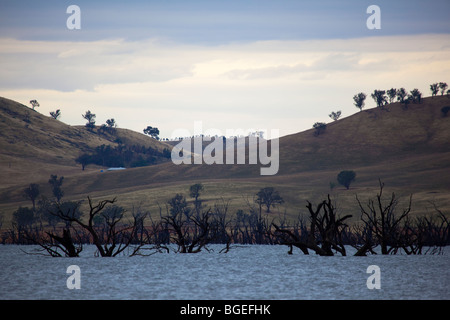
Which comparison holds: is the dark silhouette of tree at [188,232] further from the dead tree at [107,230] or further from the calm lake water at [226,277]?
the dead tree at [107,230]

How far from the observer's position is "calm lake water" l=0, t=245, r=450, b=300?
37.8 m

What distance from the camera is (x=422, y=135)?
7633 inches

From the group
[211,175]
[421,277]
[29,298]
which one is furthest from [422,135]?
[29,298]

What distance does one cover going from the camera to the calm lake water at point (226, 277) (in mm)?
37781

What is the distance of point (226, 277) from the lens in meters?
46.8

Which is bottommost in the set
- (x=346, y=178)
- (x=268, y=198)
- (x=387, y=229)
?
(x=387, y=229)

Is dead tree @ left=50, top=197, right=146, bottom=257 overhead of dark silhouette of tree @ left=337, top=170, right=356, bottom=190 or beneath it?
beneath

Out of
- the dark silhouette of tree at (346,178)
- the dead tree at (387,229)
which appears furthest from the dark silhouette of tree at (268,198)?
the dead tree at (387,229)

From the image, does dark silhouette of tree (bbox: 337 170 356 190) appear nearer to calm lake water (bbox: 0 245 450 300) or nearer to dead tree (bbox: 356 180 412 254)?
dead tree (bbox: 356 180 412 254)
